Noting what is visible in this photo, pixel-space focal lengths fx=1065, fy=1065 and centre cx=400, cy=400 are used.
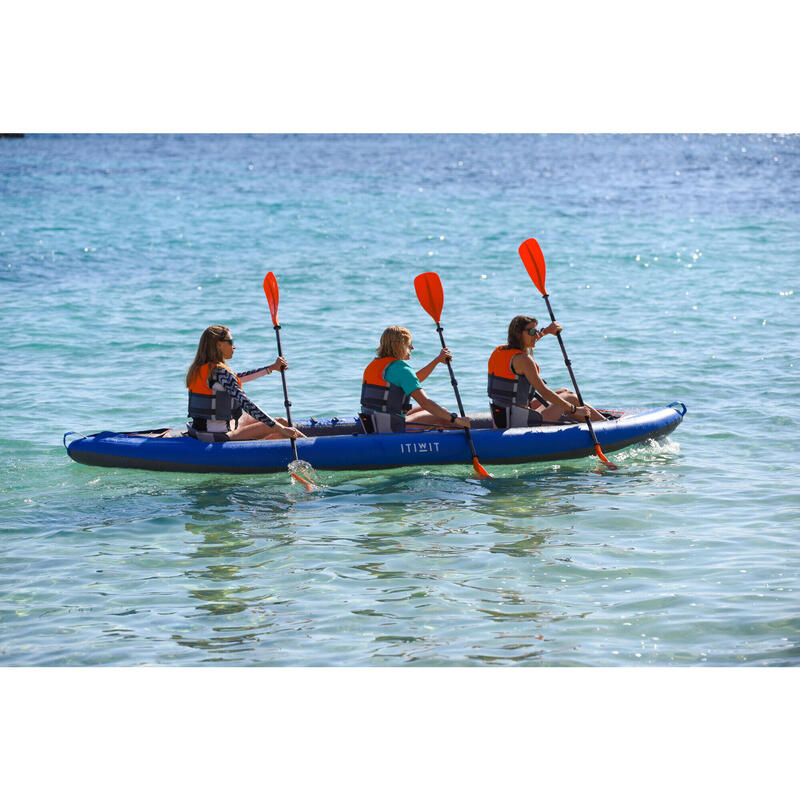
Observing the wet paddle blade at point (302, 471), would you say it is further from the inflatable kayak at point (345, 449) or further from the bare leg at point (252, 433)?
the bare leg at point (252, 433)

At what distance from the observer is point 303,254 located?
62.6 ft

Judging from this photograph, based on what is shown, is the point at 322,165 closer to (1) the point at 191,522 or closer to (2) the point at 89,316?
(2) the point at 89,316

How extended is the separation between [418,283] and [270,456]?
78.4 inches

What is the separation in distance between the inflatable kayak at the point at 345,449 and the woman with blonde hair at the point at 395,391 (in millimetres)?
125

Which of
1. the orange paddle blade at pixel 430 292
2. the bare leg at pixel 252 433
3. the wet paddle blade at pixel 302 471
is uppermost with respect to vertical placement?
the orange paddle blade at pixel 430 292

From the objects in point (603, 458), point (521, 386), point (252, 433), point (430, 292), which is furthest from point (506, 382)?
point (252, 433)

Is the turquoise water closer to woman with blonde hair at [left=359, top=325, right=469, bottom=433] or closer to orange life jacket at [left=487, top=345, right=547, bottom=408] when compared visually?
woman with blonde hair at [left=359, top=325, right=469, bottom=433]

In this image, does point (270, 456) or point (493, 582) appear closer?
point (493, 582)

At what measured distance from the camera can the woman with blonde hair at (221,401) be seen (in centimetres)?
773

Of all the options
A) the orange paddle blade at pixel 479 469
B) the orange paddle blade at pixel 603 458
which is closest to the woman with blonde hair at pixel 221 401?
the orange paddle blade at pixel 479 469

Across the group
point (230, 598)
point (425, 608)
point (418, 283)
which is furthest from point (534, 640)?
point (418, 283)

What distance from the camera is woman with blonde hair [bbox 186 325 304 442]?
25.4 feet

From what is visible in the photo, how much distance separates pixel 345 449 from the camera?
8.08 metres

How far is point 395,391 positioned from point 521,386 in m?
1.01
